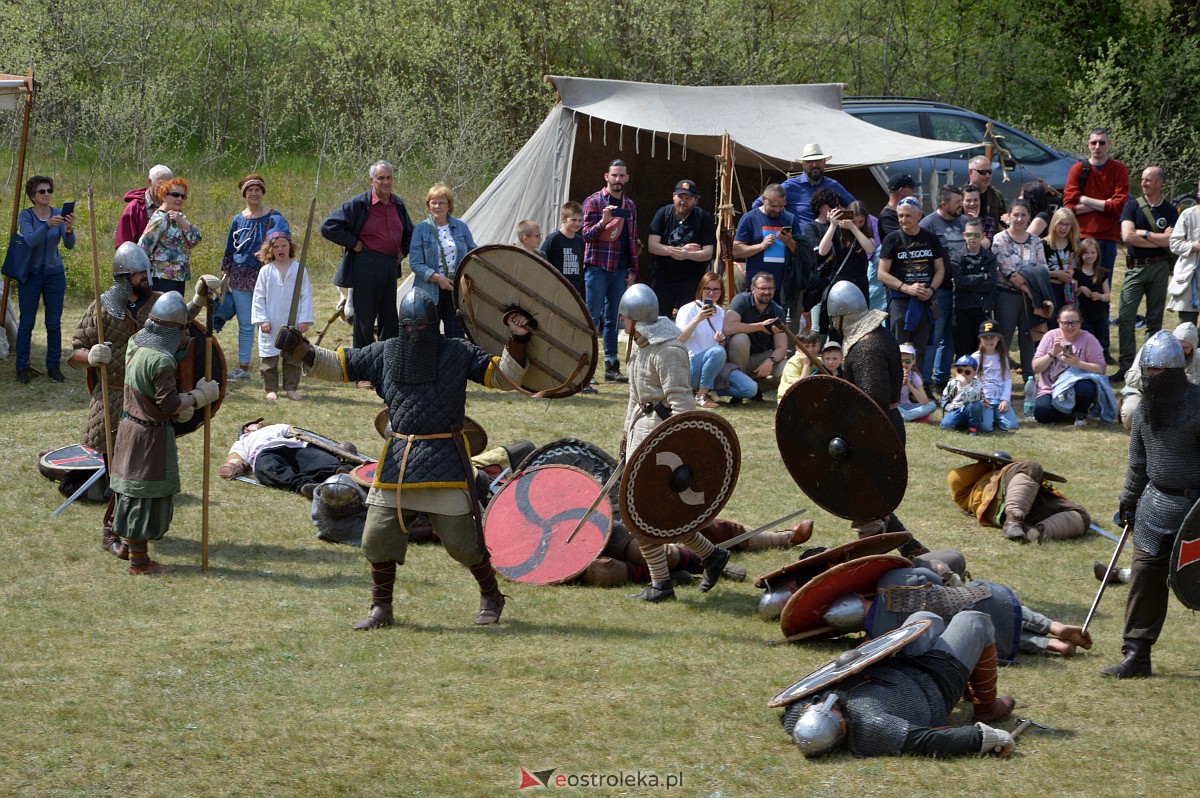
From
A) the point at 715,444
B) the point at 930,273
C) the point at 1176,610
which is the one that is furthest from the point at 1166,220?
the point at 715,444

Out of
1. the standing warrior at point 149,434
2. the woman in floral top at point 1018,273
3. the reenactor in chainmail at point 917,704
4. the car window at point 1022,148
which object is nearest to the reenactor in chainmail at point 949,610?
the reenactor in chainmail at point 917,704

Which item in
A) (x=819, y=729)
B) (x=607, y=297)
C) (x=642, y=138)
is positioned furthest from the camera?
(x=642, y=138)

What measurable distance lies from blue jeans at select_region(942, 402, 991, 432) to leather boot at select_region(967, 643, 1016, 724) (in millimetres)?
5147

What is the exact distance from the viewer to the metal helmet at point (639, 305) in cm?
672

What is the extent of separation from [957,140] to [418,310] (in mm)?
9855

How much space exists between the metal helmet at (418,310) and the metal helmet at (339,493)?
1886 mm

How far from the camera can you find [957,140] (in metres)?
14.4

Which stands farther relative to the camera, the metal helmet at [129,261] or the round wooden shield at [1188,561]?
the metal helmet at [129,261]

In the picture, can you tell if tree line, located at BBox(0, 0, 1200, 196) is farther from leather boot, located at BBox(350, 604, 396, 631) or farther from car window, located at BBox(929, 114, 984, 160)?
leather boot, located at BBox(350, 604, 396, 631)

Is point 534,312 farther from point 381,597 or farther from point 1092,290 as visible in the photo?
point 1092,290

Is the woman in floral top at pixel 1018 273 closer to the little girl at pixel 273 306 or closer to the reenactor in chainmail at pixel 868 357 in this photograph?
the reenactor in chainmail at pixel 868 357

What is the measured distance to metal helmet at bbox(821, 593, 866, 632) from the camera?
19.3 ft

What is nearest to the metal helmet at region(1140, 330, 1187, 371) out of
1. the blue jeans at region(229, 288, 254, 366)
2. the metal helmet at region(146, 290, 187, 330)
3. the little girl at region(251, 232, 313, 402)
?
the metal helmet at region(146, 290, 187, 330)

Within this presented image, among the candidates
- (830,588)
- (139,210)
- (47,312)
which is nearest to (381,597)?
(830,588)
